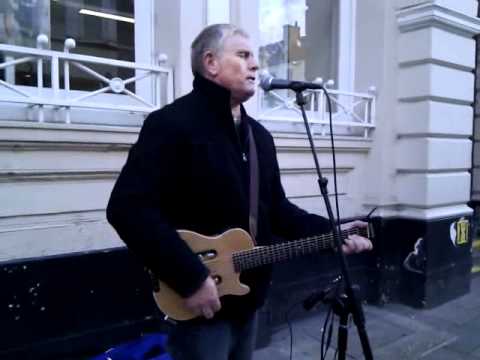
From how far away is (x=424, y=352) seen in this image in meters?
3.70

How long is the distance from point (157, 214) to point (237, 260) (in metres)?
0.38

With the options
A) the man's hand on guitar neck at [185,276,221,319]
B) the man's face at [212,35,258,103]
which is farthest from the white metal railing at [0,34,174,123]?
the man's hand on guitar neck at [185,276,221,319]

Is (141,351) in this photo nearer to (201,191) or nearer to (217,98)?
(201,191)

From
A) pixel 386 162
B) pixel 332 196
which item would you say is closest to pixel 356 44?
pixel 386 162

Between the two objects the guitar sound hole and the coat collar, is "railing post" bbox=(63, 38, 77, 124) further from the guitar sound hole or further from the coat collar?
the guitar sound hole

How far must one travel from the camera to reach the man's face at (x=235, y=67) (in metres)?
1.75

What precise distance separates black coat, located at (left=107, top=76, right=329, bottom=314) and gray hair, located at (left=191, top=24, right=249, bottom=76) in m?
0.06

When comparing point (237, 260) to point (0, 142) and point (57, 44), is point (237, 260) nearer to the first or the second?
point (0, 142)

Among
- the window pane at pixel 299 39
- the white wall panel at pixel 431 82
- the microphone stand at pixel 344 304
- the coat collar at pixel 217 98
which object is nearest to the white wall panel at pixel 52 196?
the coat collar at pixel 217 98

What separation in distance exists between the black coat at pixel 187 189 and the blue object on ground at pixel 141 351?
121 cm

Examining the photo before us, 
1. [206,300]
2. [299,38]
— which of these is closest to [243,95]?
[206,300]

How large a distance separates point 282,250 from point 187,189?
52 cm

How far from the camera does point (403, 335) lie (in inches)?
158

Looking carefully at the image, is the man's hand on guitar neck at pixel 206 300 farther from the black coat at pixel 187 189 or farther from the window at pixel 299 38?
the window at pixel 299 38
